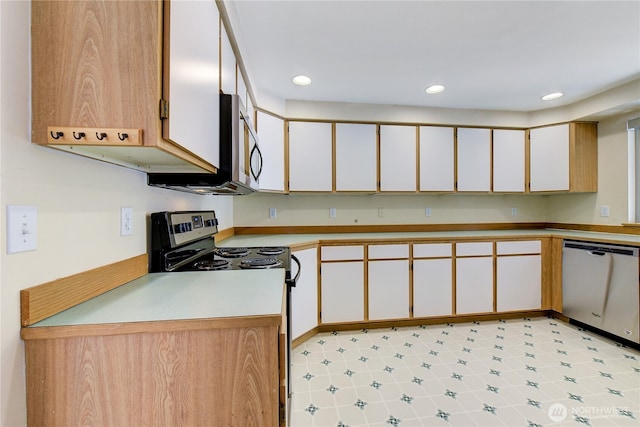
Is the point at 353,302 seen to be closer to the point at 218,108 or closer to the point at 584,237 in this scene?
the point at 218,108

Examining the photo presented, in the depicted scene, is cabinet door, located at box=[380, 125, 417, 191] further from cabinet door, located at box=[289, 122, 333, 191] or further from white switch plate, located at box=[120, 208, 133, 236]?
white switch plate, located at box=[120, 208, 133, 236]

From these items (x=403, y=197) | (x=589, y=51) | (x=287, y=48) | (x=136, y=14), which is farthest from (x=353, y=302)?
(x=589, y=51)

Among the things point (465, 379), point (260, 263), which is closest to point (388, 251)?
point (465, 379)

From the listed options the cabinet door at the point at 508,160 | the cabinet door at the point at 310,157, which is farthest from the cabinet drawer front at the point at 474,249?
the cabinet door at the point at 310,157

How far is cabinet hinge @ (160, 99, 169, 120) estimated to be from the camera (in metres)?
0.73

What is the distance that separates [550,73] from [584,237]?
1490 millimetres

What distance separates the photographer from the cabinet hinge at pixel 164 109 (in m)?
0.73

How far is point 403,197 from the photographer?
3.19 meters

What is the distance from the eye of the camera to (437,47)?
1917 mm

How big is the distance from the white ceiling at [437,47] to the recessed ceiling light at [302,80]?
0.22ft

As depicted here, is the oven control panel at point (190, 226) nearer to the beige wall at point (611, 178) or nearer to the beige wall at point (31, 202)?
the beige wall at point (31, 202)

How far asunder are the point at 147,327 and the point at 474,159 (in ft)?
10.7

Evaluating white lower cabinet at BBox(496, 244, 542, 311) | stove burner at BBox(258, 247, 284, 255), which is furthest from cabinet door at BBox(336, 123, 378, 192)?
white lower cabinet at BBox(496, 244, 542, 311)

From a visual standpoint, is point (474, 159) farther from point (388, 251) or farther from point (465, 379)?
point (465, 379)
